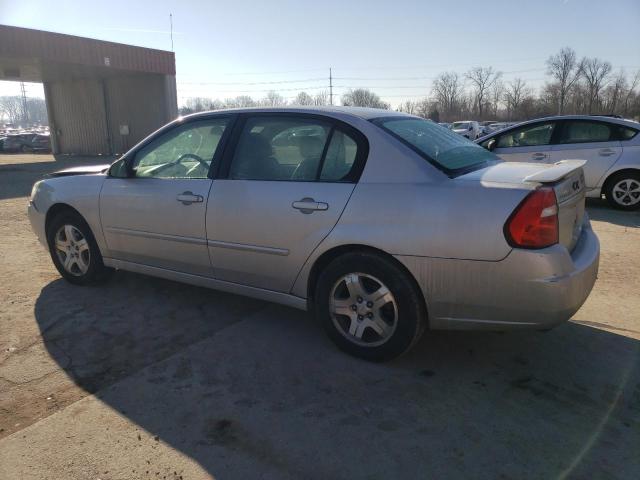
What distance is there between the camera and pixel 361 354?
3.26 m

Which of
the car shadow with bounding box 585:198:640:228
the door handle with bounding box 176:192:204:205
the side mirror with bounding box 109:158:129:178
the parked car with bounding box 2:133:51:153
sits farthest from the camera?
the parked car with bounding box 2:133:51:153

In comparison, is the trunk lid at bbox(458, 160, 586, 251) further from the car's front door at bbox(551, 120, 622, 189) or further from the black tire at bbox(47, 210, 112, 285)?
the car's front door at bbox(551, 120, 622, 189)

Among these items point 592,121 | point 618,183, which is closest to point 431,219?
point 618,183

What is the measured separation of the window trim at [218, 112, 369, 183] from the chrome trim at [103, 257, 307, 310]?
802mm

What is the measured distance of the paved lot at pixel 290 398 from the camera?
233cm

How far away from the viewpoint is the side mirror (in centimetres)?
425

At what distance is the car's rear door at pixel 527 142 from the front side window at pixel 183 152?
6.05m

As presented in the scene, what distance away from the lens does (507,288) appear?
107 inches

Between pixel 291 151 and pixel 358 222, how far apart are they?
2.67 ft

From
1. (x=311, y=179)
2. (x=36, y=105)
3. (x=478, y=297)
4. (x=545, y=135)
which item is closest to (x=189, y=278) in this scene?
(x=311, y=179)

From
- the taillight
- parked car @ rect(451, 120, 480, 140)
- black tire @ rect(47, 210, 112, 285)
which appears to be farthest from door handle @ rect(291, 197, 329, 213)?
parked car @ rect(451, 120, 480, 140)

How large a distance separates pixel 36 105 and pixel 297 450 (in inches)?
7118

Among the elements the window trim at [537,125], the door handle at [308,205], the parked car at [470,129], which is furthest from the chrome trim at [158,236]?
the parked car at [470,129]

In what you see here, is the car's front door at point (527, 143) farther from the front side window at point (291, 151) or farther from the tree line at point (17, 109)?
the tree line at point (17, 109)
